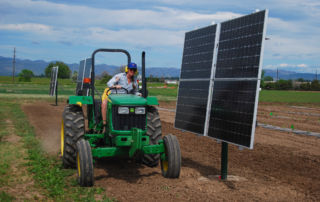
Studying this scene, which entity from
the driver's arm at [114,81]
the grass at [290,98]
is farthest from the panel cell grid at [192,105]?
the grass at [290,98]

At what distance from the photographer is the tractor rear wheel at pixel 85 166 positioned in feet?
21.5

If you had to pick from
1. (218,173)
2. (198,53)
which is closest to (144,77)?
(198,53)

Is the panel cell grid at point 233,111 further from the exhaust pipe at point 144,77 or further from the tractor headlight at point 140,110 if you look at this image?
the exhaust pipe at point 144,77

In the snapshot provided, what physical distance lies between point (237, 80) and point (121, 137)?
97.2 inches

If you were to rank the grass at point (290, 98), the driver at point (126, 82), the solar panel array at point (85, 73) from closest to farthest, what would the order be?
the driver at point (126, 82)
the solar panel array at point (85, 73)
the grass at point (290, 98)

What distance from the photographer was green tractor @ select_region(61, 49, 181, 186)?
265 inches

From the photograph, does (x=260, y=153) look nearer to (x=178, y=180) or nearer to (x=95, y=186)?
(x=178, y=180)

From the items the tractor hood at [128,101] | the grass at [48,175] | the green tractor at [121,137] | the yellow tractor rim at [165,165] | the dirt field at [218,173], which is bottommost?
the grass at [48,175]

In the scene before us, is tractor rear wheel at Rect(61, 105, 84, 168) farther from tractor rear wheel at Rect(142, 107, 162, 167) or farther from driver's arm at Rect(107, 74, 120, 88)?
tractor rear wheel at Rect(142, 107, 162, 167)

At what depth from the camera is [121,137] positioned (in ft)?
22.9

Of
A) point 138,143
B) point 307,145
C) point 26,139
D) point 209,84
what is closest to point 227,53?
point 209,84

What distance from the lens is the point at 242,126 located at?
21.0 feet

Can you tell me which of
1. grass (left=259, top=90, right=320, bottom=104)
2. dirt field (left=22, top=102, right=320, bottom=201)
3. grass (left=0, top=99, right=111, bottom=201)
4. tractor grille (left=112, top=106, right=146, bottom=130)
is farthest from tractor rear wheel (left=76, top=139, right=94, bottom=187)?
grass (left=259, top=90, right=320, bottom=104)

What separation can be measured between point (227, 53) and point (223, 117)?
4.30 feet
